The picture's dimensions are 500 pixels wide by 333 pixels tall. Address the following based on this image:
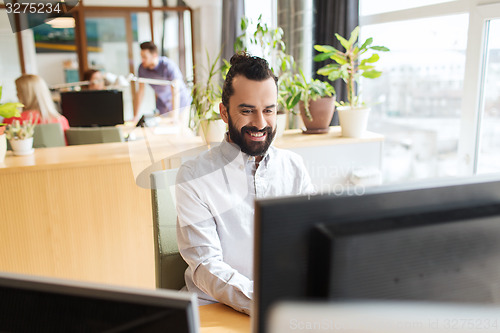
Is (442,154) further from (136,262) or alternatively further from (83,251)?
(83,251)


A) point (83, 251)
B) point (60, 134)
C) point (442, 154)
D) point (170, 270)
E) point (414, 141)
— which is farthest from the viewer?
point (60, 134)

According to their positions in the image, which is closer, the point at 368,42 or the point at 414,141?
the point at 368,42

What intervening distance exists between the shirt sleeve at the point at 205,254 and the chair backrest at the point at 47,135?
1.97 meters

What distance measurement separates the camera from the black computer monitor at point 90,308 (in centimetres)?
48

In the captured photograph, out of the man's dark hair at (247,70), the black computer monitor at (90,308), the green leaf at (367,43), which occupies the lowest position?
the black computer monitor at (90,308)

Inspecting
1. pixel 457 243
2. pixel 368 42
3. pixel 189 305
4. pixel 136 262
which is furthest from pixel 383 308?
pixel 136 262

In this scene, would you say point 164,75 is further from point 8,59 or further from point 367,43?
point 367,43

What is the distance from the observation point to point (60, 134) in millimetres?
2986

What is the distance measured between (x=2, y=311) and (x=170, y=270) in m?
0.93

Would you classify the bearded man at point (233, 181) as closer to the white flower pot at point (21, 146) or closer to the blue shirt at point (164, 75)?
the white flower pot at point (21, 146)

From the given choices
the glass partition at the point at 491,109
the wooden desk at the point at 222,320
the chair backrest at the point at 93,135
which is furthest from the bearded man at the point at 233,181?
the chair backrest at the point at 93,135

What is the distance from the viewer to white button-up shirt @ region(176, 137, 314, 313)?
124cm

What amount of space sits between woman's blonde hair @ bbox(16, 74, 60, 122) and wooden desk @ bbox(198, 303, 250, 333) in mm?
2498

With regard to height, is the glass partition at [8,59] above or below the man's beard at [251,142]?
above
